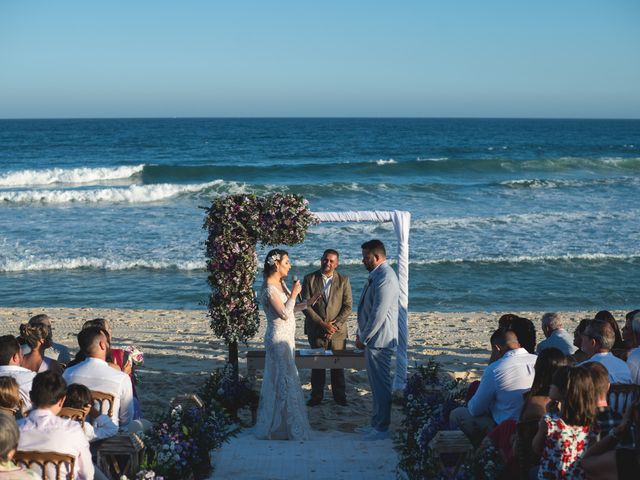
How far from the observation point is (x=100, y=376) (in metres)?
5.95

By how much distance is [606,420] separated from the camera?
4641 millimetres

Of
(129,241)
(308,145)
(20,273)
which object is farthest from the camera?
(308,145)

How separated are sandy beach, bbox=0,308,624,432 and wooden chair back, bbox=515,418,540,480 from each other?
3284 millimetres

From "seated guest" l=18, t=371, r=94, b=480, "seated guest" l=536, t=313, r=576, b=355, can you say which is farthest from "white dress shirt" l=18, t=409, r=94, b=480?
"seated guest" l=536, t=313, r=576, b=355

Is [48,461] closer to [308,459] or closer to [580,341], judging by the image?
[308,459]

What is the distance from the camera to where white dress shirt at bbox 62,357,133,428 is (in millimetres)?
5926

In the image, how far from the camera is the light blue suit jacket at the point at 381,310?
308 inches

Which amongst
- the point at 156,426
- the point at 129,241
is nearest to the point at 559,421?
the point at 156,426

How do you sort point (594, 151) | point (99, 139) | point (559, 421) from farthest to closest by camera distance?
point (99, 139) < point (594, 151) < point (559, 421)

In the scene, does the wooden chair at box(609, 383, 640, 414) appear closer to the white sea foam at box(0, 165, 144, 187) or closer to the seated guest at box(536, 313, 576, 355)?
the seated guest at box(536, 313, 576, 355)

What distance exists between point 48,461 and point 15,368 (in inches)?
61.8

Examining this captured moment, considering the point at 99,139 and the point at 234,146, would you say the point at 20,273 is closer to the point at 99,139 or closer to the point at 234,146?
the point at 234,146

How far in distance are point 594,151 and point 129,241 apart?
146 feet

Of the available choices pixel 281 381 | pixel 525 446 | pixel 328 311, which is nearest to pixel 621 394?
pixel 525 446
